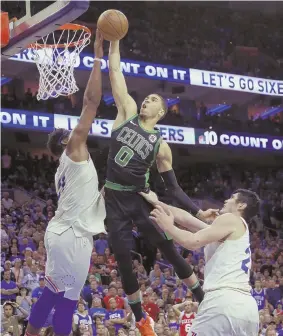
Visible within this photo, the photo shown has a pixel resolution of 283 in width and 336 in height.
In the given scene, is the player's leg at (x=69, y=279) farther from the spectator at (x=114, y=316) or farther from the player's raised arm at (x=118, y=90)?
the spectator at (x=114, y=316)

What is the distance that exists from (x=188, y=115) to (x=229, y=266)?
17353 mm

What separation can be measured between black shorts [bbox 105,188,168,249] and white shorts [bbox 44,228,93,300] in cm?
54

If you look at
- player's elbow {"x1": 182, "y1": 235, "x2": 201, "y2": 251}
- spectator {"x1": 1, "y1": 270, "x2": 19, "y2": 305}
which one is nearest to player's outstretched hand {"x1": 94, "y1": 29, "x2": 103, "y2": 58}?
player's elbow {"x1": 182, "y1": 235, "x2": 201, "y2": 251}

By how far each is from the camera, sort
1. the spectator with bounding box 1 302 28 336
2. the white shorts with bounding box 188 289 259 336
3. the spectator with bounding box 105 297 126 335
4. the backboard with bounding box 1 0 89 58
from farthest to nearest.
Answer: the spectator with bounding box 105 297 126 335
the spectator with bounding box 1 302 28 336
the backboard with bounding box 1 0 89 58
the white shorts with bounding box 188 289 259 336

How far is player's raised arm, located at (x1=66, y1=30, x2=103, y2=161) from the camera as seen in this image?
6164mm

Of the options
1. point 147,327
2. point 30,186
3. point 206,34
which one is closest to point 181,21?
point 206,34

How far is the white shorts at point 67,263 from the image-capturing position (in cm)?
631

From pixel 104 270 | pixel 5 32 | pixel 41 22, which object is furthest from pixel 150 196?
pixel 104 270

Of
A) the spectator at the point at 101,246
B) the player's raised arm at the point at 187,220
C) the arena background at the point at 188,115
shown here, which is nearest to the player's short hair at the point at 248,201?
the player's raised arm at the point at 187,220

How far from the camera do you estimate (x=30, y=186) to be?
780 inches

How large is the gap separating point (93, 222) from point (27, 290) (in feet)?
Result: 18.3

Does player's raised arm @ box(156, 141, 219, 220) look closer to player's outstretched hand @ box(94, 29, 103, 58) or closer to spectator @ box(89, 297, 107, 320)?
player's outstretched hand @ box(94, 29, 103, 58)

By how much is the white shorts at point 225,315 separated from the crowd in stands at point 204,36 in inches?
641

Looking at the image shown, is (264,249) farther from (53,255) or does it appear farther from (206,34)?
(53,255)
